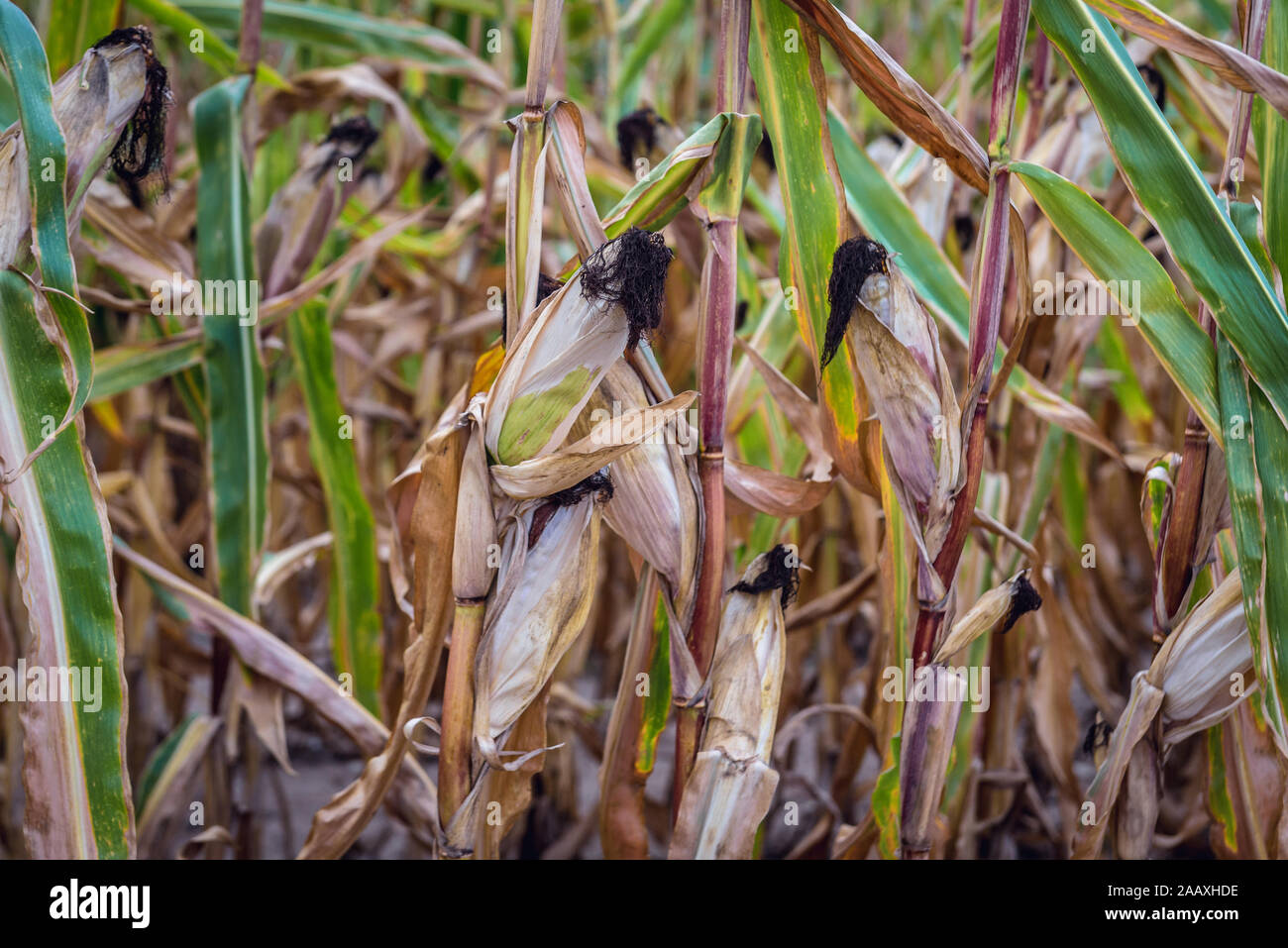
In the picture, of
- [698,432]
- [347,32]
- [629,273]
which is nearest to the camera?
[629,273]

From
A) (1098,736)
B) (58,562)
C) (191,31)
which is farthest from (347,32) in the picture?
(1098,736)

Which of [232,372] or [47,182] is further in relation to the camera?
[232,372]

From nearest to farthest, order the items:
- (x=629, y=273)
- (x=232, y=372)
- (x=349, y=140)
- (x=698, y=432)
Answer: (x=629, y=273) → (x=698, y=432) → (x=232, y=372) → (x=349, y=140)

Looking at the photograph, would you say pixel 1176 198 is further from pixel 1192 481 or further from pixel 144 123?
pixel 144 123

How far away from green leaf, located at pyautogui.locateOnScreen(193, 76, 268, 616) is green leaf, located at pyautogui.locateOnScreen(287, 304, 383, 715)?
4.7 inches

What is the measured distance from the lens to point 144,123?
2.52ft

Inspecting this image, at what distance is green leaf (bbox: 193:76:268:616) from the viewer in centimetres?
103

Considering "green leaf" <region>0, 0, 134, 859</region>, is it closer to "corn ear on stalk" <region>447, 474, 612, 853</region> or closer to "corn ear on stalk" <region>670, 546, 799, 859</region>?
"corn ear on stalk" <region>447, 474, 612, 853</region>

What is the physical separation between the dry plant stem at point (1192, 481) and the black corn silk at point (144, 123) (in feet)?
2.70

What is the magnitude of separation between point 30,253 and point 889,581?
2.38ft

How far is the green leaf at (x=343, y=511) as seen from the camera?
117cm

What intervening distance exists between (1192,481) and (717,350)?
1.39ft

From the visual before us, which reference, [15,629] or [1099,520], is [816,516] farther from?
[15,629]
